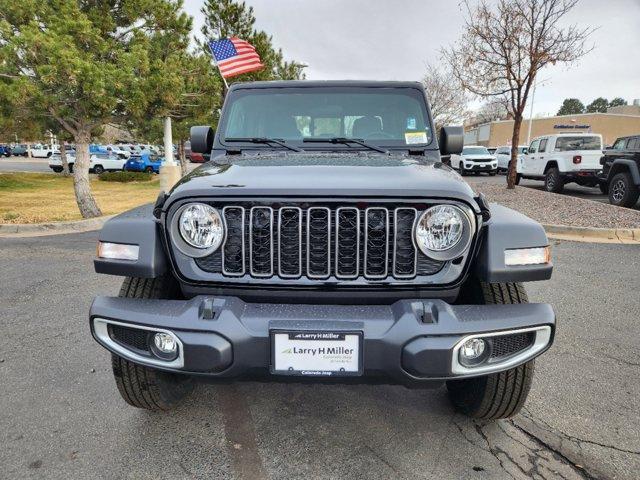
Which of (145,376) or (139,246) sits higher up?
(139,246)

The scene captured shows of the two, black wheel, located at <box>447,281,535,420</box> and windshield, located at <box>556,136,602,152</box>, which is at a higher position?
windshield, located at <box>556,136,602,152</box>

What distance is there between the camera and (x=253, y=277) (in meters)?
2.05

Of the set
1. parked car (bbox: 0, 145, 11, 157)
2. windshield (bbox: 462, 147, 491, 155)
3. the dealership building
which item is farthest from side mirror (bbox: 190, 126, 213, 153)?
the dealership building

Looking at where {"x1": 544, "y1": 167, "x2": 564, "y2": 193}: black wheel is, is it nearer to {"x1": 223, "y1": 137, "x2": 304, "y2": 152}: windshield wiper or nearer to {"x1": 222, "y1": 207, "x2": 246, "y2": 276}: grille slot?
{"x1": 223, "y1": 137, "x2": 304, "y2": 152}: windshield wiper

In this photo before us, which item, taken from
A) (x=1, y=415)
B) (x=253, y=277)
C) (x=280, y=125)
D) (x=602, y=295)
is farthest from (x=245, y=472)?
(x=602, y=295)

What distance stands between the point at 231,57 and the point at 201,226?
989 cm

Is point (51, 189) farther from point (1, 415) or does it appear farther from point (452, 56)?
point (1, 415)

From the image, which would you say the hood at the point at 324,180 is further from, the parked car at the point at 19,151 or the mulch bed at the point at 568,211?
the parked car at the point at 19,151

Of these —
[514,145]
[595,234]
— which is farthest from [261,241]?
[514,145]

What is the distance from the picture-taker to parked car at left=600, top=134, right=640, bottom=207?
1002 centimetres

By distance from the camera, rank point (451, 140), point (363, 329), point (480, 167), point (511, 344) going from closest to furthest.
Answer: point (363, 329) → point (511, 344) → point (451, 140) → point (480, 167)

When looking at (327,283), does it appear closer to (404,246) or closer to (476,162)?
(404,246)

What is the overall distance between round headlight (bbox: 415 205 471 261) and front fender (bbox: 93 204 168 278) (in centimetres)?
116

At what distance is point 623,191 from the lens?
34.0 feet
